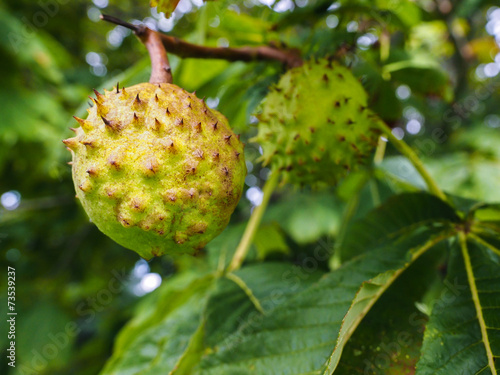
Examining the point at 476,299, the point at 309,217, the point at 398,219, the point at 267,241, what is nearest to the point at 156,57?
the point at 398,219

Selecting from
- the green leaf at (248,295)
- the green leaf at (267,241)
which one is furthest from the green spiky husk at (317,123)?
the green leaf at (267,241)

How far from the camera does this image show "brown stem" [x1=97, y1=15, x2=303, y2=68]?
110 cm

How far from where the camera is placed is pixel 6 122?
327 cm

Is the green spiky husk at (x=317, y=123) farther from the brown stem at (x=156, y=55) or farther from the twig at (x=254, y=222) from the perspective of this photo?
the brown stem at (x=156, y=55)

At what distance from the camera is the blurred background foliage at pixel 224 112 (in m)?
1.66

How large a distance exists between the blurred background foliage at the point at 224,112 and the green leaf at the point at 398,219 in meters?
0.33

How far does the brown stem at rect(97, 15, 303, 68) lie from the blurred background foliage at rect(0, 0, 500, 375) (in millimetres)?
64

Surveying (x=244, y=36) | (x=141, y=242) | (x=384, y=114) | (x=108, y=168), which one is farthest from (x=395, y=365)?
(x=244, y=36)

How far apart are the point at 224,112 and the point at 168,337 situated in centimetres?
86

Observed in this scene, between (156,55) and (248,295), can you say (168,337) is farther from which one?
(156,55)

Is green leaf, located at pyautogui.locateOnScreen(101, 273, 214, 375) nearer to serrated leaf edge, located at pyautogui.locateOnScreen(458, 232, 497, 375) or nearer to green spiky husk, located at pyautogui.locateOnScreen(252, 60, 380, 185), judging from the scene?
green spiky husk, located at pyautogui.locateOnScreen(252, 60, 380, 185)

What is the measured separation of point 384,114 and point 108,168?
53.0 inches

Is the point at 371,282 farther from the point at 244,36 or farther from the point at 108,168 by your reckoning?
the point at 244,36

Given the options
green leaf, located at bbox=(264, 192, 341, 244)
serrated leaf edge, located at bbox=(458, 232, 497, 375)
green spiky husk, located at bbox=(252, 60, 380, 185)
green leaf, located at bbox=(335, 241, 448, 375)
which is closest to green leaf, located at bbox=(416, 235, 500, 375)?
serrated leaf edge, located at bbox=(458, 232, 497, 375)
